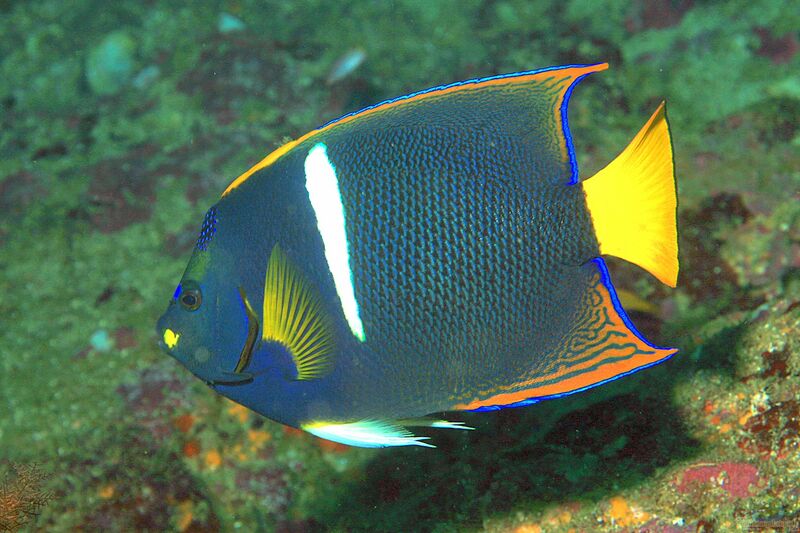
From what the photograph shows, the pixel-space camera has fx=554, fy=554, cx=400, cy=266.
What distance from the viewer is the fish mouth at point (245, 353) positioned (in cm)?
135

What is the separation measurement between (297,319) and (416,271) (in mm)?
307

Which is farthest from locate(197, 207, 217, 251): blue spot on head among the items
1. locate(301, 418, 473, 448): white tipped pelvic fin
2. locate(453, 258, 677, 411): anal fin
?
locate(453, 258, 677, 411): anal fin

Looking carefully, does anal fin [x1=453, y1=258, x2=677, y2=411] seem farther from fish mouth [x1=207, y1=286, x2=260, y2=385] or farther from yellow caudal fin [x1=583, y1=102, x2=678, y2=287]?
fish mouth [x1=207, y1=286, x2=260, y2=385]

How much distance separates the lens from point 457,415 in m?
2.78

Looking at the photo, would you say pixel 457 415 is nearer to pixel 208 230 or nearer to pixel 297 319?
pixel 297 319

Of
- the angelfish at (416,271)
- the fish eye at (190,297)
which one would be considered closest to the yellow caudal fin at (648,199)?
the angelfish at (416,271)

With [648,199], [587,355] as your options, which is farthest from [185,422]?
[648,199]

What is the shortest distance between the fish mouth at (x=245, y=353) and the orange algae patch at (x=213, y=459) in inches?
65.8

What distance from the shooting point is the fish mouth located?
4.42ft

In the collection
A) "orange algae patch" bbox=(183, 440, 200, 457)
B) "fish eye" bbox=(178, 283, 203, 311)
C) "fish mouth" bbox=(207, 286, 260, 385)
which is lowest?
"orange algae patch" bbox=(183, 440, 200, 457)

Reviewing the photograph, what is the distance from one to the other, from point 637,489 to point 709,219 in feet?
6.70

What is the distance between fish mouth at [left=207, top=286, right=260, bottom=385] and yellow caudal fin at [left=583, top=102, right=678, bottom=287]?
89 cm

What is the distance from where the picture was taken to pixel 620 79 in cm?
401

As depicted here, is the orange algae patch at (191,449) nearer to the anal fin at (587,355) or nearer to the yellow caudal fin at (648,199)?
the anal fin at (587,355)
